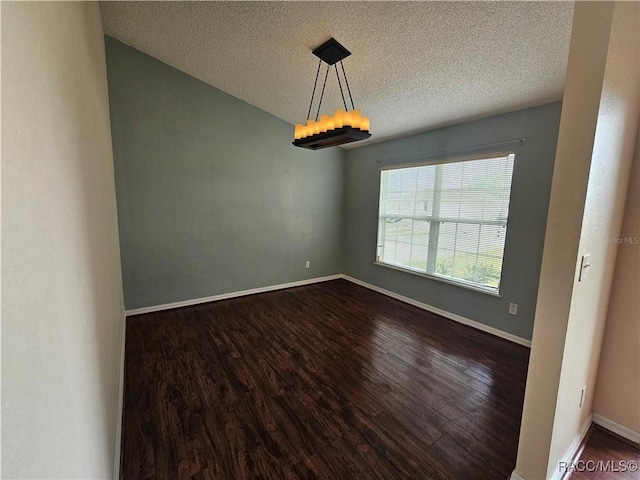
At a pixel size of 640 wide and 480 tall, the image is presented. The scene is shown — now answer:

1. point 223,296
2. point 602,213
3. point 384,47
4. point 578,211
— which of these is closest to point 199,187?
point 223,296

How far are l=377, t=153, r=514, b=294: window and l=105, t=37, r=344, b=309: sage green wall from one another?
4.66ft

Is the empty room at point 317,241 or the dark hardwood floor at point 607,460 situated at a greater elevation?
the empty room at point 317,241

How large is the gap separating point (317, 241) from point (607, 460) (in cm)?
386

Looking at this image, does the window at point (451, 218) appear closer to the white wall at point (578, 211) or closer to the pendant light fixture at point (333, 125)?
the white wall at point (578, 211)

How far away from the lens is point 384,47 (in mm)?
2148

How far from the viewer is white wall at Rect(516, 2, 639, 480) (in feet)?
3.51

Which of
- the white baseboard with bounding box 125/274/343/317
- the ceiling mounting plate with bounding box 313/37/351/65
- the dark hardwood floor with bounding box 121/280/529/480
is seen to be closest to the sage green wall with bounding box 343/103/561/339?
the dark hardwood floor with bounding box 121/280/529/480

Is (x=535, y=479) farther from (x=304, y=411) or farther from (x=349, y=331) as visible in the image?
(x=349, y=331)

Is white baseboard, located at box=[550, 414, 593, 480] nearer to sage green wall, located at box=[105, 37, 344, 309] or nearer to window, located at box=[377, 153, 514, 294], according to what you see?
window, located at box=[377, 153, 514, 294]

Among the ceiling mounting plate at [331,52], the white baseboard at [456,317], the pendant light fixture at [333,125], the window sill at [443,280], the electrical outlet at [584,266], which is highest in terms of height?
the ceiling mounting plate at [331,52]

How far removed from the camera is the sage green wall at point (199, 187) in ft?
10.3

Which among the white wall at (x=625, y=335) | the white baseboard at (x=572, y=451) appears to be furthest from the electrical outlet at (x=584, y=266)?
the white baseboard at (x=572, y=451)

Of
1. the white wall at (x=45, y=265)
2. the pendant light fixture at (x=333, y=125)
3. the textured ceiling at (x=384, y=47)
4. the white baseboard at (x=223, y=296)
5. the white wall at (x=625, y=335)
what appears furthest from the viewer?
the white baseboard at (x=223, y=296)

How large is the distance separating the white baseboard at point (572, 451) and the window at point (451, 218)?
1.42m
